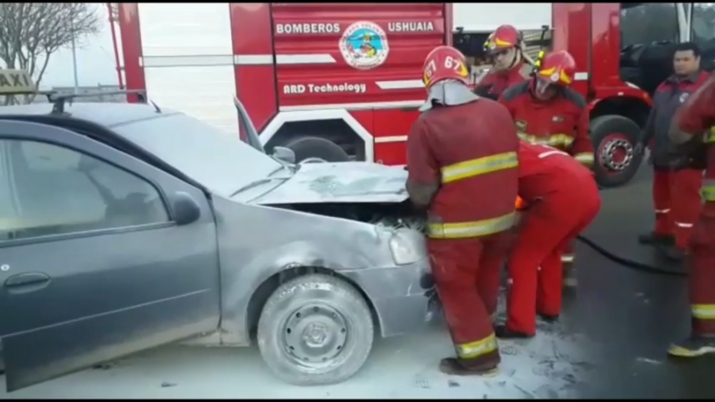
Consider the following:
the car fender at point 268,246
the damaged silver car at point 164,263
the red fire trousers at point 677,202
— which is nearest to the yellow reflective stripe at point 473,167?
the damaged silver car at point 164,263

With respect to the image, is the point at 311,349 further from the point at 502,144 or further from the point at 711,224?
the point at 711,224

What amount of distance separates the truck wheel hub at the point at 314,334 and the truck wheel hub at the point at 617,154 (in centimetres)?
561

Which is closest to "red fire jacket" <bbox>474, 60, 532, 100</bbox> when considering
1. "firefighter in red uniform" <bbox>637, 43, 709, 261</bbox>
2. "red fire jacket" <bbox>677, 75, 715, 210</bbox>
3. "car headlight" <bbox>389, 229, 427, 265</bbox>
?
"firefighter in red uniform" <bbox>637, 43, 709, 261</bbox>

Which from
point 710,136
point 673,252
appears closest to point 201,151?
point 710,136

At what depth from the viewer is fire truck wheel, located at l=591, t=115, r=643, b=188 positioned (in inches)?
298

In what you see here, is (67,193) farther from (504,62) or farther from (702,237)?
(504,62)

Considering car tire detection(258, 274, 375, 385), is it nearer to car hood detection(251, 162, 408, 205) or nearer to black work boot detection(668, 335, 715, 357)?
car hood detection(251, 162, 408, 205)

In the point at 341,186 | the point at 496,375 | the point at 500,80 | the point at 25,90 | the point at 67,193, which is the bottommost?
the point at 496,375

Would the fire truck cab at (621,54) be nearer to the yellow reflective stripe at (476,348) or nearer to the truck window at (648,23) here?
the truck window at (648,23)

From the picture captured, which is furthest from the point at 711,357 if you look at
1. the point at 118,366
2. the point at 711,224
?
the point at 118,366

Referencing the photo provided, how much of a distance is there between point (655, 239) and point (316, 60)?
3663 mm

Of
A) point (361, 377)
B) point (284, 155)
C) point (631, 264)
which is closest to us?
point (361, 377)

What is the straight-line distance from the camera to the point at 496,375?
3287 mm

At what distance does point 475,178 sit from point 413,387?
1114mm
